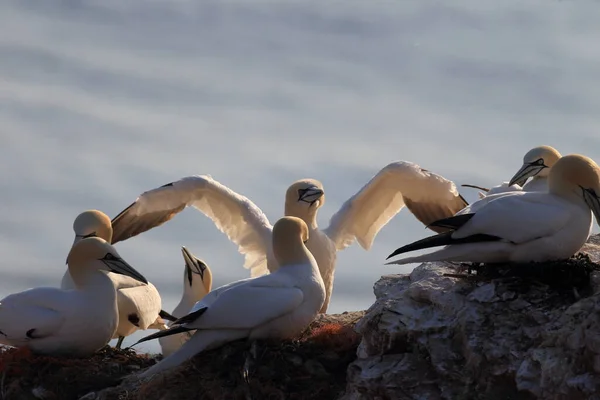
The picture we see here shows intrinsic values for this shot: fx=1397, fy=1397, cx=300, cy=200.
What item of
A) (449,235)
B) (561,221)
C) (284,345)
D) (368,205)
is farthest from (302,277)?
(368,205)

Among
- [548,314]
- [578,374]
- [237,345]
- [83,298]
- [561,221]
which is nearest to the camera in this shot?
[578,374]

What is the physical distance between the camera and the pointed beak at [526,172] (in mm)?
11266

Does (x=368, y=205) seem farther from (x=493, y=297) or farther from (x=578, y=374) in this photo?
(x=578, y=374)

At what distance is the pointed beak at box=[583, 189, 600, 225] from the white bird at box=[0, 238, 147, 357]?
339cm

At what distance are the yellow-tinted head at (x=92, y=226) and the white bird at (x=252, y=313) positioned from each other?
10.5ft

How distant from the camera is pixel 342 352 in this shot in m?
8.81

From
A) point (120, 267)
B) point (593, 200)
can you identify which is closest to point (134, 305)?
point (120, 267)

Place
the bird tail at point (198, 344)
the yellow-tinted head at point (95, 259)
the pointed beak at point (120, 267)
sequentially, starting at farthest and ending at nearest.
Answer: the yellow-tinted head at point (95, 259) < the pointed beak at point (120, 267) < the bird tail at point (198, 344)

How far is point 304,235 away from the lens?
9.59 meters

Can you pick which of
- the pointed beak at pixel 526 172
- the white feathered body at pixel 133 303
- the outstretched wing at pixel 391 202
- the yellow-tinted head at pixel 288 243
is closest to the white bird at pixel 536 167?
the pointed beak at pixel 526 172

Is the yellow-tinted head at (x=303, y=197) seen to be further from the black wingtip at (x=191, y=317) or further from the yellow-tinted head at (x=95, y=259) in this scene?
the black wingtip at (x=191, y=317)

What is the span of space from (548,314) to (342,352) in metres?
1.63

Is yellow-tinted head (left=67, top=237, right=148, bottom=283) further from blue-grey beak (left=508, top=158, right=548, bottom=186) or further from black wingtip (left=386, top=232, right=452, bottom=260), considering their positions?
blue-grey beak (left=508, top=158, right=548, bottom=186)

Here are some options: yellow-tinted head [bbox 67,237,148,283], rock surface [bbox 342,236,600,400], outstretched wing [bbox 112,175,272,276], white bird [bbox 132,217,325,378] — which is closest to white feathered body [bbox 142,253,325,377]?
white bird [bbox 132,217,325,378]
